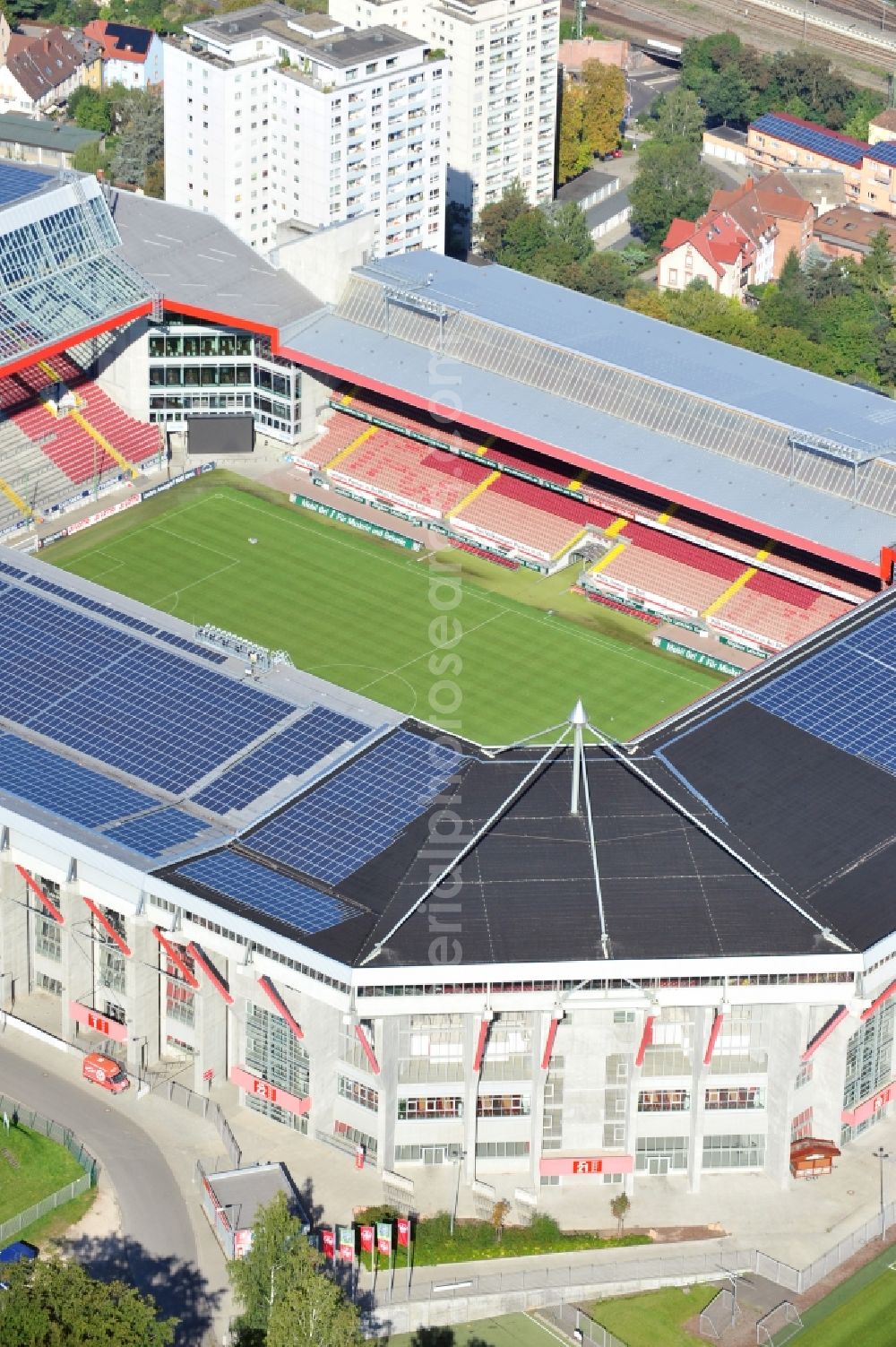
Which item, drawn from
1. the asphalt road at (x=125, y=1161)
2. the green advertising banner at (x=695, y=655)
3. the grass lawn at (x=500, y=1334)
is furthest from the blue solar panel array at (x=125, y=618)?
the grass lawn at (x=500, y=1334)

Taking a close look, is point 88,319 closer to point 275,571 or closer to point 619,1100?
point 275,571

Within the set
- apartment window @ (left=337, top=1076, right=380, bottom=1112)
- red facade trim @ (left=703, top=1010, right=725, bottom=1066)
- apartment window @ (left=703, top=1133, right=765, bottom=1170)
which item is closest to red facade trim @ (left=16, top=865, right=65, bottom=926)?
apartment window @ (left=337, top=1076, right=380, bottom=1112)

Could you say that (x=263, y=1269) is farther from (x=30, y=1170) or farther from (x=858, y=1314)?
(x=858, y=1314)

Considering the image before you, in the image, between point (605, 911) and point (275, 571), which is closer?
point (605, 911)

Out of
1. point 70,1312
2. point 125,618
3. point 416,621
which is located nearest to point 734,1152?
point 70,1312

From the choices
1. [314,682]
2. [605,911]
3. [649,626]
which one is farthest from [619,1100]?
[649,626]

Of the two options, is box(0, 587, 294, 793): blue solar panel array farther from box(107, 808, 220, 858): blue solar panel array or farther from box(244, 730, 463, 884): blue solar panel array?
box(244, 730, 463, 884): blue solar panel array

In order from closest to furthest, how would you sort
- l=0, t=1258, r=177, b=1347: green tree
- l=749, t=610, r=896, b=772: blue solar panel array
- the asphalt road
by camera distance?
1. l=0, t=1258, r=177, b=1347: green tree
2. the asphalt road
3. l=749, t=610, r=896, b=772: blue solar panel array
